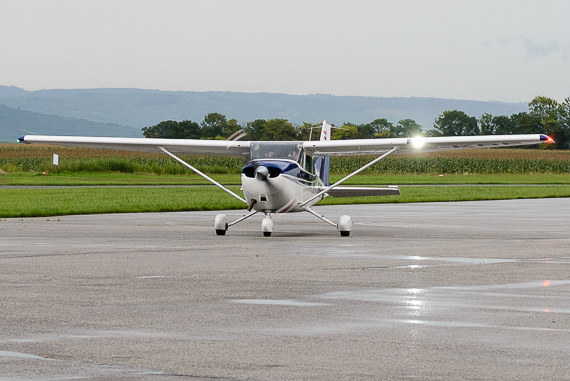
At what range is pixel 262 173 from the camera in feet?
68.1

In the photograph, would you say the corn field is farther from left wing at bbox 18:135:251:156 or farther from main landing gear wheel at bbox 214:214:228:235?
main landing gear wheel at bbox 214:214:228:235

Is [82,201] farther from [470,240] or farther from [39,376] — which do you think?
[39,376]

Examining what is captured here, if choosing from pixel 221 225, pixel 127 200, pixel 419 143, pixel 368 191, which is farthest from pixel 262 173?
pixel 127 200

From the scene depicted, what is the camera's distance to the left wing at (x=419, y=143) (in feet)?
76.7

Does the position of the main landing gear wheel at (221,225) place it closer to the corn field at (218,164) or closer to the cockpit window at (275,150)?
the cockpit window at (275,150)

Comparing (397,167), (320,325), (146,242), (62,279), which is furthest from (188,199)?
(397,167)

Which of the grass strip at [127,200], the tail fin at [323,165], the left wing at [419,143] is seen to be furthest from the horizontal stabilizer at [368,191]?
the grass strip at [127,200]

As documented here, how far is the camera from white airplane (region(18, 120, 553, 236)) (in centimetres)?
2117

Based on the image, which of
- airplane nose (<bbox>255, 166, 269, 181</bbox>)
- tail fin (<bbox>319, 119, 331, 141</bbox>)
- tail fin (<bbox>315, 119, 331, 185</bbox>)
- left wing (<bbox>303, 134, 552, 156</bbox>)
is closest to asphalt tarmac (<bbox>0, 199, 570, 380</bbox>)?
airplane nose (<bbox>255, 166, 269, 181</bbox>)

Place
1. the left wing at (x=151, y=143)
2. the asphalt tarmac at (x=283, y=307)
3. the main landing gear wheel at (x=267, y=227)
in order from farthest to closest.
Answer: the left wing at (x=151, y=143), the main landing gear wheel at (x=267, y=227), the asphalt tarmac at (x=283, y=307)

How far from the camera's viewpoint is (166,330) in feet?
28.1

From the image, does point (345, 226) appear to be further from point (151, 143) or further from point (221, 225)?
point (151, 143)

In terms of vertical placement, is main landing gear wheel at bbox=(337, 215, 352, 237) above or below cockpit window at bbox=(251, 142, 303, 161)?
below

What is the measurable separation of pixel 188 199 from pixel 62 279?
80.5 feet
